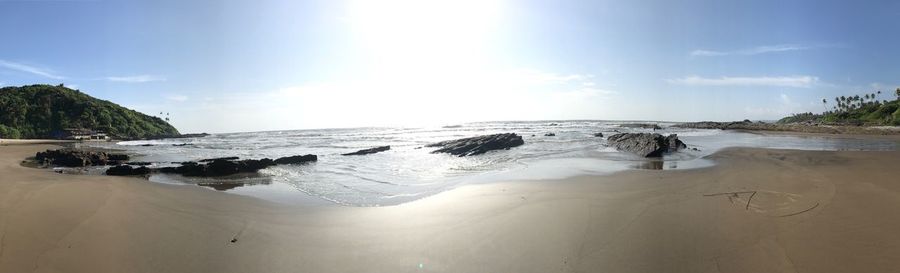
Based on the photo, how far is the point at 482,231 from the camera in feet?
18.9

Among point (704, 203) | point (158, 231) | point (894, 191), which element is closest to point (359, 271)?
point (158, 231)

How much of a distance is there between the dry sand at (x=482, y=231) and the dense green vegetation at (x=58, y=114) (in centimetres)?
8162

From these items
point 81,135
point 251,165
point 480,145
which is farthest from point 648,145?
point 81,135

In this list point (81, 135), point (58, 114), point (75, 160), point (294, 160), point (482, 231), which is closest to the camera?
point (482, 231)

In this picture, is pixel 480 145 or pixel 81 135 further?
pixel 81 135

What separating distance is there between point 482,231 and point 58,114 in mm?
101267

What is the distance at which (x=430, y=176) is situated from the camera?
44.5ft

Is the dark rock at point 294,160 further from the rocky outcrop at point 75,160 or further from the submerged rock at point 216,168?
the rocky outcrop at point 75,160

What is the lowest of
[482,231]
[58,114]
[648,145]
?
[482,231]

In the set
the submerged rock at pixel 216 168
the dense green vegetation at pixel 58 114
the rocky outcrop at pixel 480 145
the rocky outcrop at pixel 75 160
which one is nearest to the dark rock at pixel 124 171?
the submerged rock at pixel 216 168

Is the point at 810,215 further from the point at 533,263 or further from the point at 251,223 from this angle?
the point at 251,223

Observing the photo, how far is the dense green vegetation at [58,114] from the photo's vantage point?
2746 inches

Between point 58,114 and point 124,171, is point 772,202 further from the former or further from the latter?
point 58,114

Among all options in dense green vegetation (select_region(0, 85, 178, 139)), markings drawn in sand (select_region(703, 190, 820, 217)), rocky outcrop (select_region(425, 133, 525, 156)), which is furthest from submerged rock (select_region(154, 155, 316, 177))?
dense green vegetation (select_region(0, 85, 178, 139))
